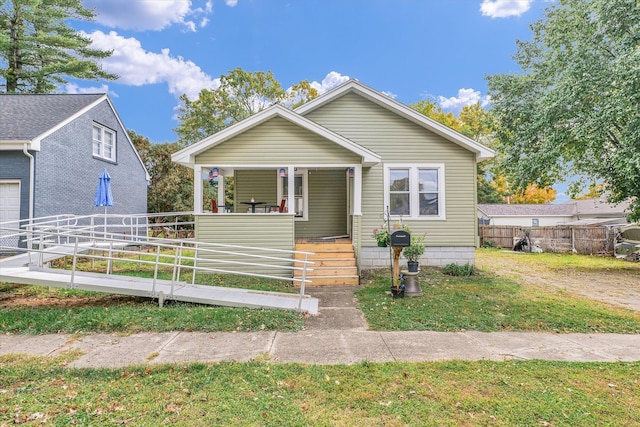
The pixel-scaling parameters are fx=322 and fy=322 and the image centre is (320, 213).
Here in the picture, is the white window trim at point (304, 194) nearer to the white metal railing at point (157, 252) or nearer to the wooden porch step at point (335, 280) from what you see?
the white metal railing at point (157, 252)

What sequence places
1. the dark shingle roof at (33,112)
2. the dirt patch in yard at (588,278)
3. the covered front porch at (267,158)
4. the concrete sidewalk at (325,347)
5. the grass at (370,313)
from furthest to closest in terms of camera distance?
1. the dark shingle roof at (33,112)
2. the covered front porch at (267,158)
3. the dirt patch in yard at (588,278)
4. the grass at (370,313)
5. the concrete sidewalk at (325,347)

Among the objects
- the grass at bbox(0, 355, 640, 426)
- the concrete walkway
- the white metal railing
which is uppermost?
the white metal railing

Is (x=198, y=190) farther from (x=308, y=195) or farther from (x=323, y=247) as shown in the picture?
(x=308, y=195)

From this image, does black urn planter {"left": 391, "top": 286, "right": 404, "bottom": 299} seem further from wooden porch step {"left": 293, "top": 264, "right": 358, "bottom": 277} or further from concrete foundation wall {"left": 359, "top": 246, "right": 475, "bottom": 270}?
concrete foundation wall {"left": 359, "top": 246, "right": 475, "bottom": 270}

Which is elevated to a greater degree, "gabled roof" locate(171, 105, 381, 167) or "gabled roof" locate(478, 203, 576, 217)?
"gabled roof" locate(171, 105, 381, 167)

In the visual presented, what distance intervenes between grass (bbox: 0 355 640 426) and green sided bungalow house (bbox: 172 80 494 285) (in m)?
4.78

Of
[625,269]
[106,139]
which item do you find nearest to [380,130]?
[625,269]

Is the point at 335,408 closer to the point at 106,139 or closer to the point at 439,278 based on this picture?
the point at 439,278

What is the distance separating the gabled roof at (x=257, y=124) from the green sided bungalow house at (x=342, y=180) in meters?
0.03

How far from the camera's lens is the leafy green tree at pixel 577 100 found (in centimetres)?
997

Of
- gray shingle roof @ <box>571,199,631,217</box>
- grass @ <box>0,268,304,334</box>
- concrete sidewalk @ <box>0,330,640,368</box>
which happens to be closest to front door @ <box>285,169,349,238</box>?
grass @ <box>0,268,304,334</box>

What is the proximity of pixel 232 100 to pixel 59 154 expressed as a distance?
18.8 m

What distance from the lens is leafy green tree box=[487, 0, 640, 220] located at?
997 centimetres

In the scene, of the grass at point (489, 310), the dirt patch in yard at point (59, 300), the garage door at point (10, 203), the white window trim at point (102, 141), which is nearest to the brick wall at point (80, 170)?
the white window trim at point (102, 141)
